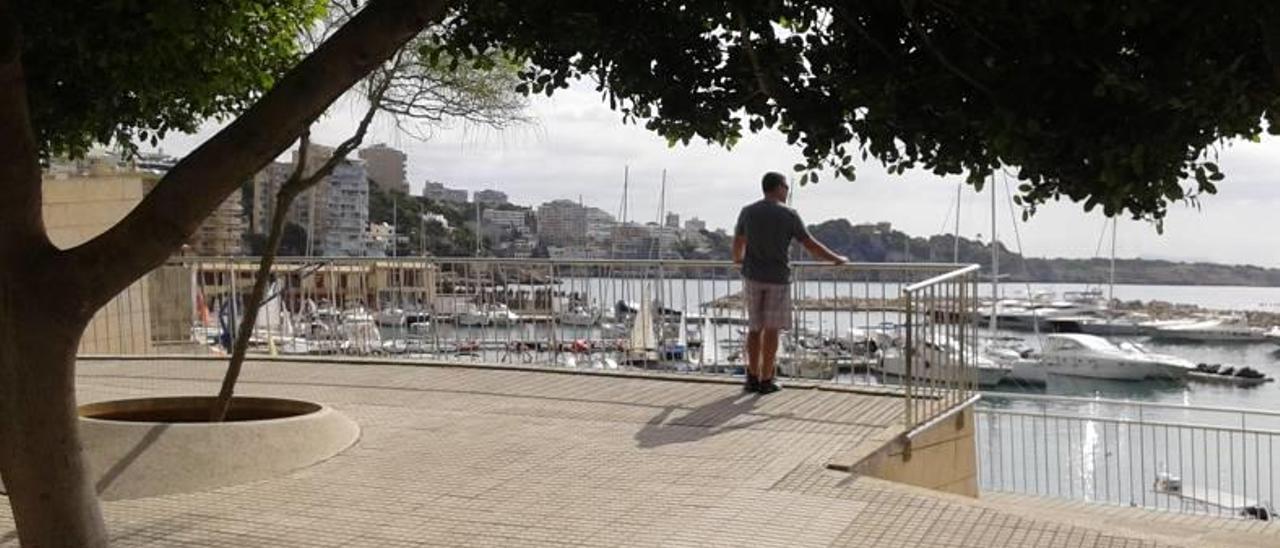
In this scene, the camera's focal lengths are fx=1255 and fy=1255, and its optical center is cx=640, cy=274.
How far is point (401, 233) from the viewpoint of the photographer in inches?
987

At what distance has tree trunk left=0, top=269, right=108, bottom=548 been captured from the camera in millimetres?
4262

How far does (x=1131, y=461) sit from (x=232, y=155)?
16.1m

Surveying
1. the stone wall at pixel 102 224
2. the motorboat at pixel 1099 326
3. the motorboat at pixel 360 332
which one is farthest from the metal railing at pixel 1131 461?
the motorboat at pixel 1099 326

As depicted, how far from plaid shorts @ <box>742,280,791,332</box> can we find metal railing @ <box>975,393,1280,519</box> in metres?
2.71

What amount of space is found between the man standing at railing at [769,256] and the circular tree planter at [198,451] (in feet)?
11.1

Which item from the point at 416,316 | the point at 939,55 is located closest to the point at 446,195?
the point at 416,316

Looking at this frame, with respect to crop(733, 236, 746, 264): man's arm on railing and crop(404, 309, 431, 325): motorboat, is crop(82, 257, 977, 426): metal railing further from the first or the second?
crop(733, 236, 746, 264): man's arm on railing

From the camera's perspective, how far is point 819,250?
9992mm

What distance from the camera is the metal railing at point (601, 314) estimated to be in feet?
29.7

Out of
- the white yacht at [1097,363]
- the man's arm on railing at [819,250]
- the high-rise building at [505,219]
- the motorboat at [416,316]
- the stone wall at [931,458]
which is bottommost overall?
the white yacht at [1097,363]

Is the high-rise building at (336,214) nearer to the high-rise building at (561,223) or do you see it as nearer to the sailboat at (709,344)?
the high-rise building at (561,223)

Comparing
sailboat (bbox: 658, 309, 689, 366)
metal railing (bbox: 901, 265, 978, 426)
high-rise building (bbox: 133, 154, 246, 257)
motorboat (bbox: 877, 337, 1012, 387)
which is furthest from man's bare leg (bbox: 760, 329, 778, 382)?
high-rise building (bbox: 133, 154, 246, 257)

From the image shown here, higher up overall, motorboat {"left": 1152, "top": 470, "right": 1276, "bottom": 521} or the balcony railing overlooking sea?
the balcony railing overlooking sea

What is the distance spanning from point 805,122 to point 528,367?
8.44m
